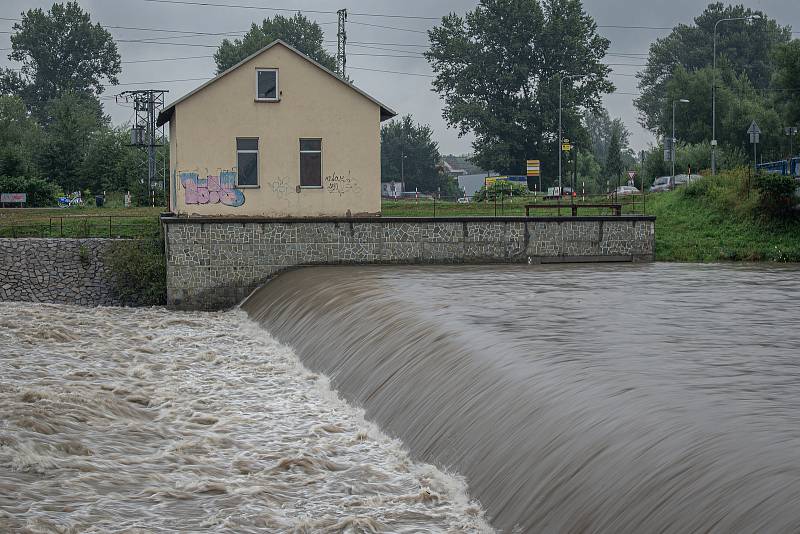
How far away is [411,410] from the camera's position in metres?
13.8

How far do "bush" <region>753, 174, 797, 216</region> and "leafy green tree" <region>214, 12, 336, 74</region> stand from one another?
82.4 metres

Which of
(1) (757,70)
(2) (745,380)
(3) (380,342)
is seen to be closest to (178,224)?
(3) (380,342)

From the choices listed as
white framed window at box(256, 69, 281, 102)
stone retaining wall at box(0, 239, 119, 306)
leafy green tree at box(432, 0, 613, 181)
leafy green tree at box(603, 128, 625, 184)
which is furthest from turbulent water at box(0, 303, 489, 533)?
leafy green tree at box(603, 128, 625, 184)

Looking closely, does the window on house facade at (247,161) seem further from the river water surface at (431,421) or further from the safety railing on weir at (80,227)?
the river water surface at (431,421)

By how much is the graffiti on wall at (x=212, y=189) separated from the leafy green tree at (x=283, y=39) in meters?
84.1

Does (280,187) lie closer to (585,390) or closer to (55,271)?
(55,271)

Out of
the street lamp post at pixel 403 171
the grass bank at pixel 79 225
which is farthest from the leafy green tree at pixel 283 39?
the grass bank at pixel 79 225

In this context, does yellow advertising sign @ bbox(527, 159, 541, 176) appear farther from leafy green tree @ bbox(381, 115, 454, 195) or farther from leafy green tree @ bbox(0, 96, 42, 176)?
leafy green tree @ bbox(381, 115, 454, 195)

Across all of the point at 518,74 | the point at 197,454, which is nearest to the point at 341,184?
the point at 197,454

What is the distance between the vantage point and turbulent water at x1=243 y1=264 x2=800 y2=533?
8.30 meters

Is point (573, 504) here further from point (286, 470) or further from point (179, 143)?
point (179, 143)

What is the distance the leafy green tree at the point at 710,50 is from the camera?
121 m

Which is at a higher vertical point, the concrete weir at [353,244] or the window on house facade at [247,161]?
the window on house facade at [247,161]

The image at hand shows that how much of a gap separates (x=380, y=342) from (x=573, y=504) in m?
8.82
